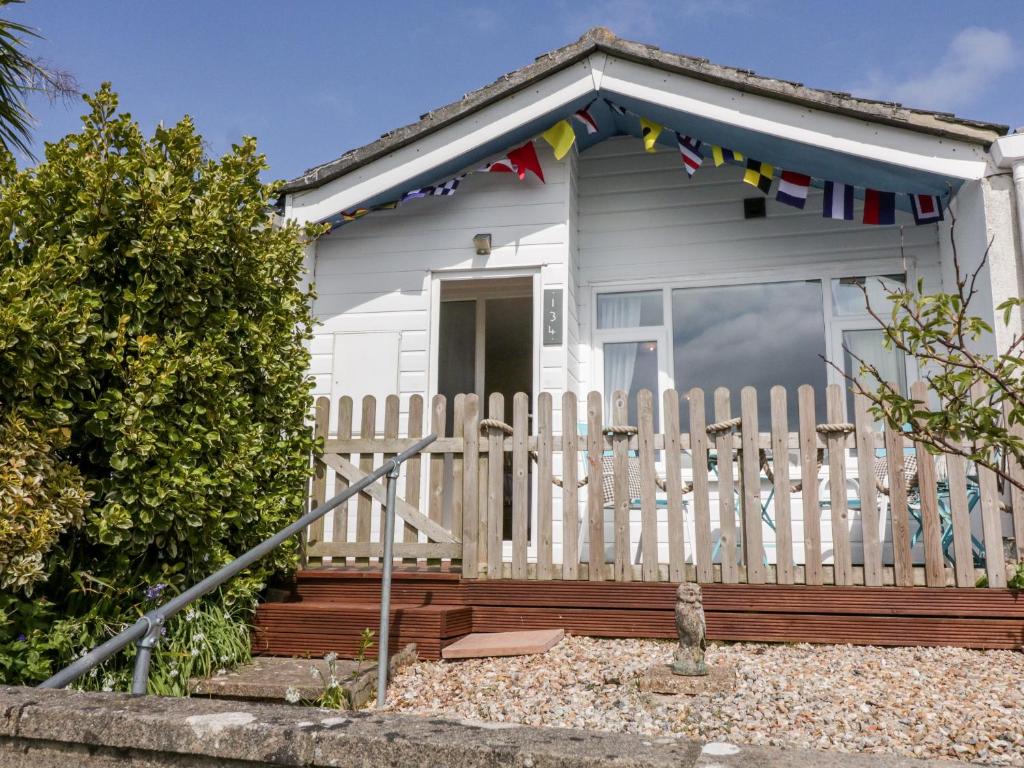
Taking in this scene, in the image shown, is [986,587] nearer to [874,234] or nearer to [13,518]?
[874,234]

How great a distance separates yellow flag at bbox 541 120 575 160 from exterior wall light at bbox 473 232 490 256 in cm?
96

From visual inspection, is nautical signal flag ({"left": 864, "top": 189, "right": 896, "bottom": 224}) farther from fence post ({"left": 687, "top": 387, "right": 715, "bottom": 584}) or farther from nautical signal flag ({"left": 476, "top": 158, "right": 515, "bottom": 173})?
nautical signal flag ({"left": 476, "top": 158, "right": 515, "bottom": 173})

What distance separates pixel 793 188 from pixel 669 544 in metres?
3.57

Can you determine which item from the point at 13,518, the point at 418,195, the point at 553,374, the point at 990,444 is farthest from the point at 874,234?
the point at 13,518

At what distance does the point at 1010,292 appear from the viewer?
581 cm

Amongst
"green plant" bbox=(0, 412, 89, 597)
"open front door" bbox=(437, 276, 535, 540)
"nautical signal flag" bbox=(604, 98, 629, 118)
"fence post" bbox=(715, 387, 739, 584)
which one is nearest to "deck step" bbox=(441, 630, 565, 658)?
"fence post" bbox=(715, 387, 739, 584)

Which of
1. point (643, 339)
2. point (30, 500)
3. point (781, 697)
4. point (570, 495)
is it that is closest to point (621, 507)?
point (570, 495)

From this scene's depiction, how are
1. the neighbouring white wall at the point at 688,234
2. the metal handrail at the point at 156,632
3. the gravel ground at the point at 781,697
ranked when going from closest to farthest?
the metal handrail at the point at 156,632, the gravel ground at the point at 781,697, the neighbouring white wall at the point at 688,234

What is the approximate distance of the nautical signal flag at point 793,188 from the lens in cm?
717

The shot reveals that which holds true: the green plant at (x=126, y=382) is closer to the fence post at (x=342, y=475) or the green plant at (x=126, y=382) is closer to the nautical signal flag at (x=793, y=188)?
the fence post at (x=342, y=475)

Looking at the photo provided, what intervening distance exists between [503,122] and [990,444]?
19.5 ft

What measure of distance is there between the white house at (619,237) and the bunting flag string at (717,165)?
0.05 meters

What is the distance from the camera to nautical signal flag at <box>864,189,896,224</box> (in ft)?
23.5

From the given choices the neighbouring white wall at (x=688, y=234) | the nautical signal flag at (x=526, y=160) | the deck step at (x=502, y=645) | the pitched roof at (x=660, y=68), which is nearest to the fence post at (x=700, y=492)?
the deck step at (x=502, y=645)
